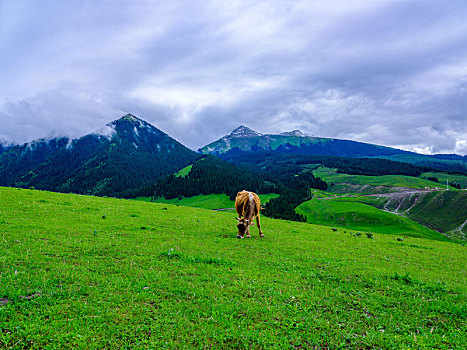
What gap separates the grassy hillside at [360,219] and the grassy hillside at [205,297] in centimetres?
10453

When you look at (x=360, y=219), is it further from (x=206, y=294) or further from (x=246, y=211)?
(x=206, y=294)

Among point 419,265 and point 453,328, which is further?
point 419,265

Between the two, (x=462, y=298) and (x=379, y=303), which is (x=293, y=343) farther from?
(x=462, y=298)

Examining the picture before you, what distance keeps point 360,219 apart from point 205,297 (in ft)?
446

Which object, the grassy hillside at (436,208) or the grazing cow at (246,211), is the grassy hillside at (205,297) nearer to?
the grazing cow at (246,211)

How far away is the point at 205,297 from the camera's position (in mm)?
9273

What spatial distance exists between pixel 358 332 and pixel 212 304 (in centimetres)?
496

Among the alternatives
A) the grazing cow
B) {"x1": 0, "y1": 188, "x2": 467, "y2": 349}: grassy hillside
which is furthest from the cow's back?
{"x1": 0, "y1": 188, "x2": 467, "y2": 349}: grassy hillside

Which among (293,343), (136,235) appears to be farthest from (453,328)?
(136,235)

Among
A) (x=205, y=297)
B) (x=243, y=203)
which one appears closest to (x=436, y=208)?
(x=243, y=203)

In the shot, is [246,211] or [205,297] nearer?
[205,297]

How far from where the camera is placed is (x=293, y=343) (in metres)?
7.20

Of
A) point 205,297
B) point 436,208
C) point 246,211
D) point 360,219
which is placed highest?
point 246,211

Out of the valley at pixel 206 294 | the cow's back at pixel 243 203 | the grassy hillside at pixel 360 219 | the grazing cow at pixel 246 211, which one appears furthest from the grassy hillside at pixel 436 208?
the valley at pixel 206 294
